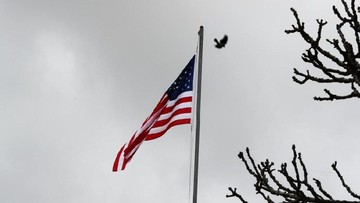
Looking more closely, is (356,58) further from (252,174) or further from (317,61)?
(252,174)

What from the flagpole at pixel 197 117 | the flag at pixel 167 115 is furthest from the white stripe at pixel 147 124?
the flagpole at pixel 197 117

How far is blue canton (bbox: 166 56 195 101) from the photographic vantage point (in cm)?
1579

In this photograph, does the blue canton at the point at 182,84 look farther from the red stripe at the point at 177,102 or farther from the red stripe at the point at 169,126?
the red stripe at the point at 169,126

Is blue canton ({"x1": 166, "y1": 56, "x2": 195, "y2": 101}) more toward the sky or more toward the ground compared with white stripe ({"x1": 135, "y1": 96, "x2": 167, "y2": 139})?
more toward the sky

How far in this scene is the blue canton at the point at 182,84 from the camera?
622 inches

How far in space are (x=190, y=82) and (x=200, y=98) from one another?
1.19 meters

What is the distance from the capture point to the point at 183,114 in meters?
15.2

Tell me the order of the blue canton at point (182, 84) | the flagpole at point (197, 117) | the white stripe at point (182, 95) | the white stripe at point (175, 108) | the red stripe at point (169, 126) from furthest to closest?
the blue canton at point (182, 84) → the white stripe at point (182, 95) → the white stripe at point (175, 108) → the red stripe at point (169, 126) → the flagpole at point (197, 117)

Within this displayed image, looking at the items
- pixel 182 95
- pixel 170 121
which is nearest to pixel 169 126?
pixel 170 121

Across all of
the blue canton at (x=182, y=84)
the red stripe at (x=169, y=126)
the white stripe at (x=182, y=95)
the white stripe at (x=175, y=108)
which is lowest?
the red stripe at (x=169, y=126)

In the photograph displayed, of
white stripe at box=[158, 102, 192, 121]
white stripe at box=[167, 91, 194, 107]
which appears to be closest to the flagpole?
white stripe at box=[158, 102, 192, 121]

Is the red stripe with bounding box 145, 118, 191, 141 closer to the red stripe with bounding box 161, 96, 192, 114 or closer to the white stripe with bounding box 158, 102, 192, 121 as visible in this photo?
the white stripe with bounding box 158, 102, 192, 121

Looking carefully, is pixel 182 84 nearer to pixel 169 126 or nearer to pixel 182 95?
pixel 182 95

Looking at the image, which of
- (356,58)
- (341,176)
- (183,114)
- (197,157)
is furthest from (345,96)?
(183,114)
